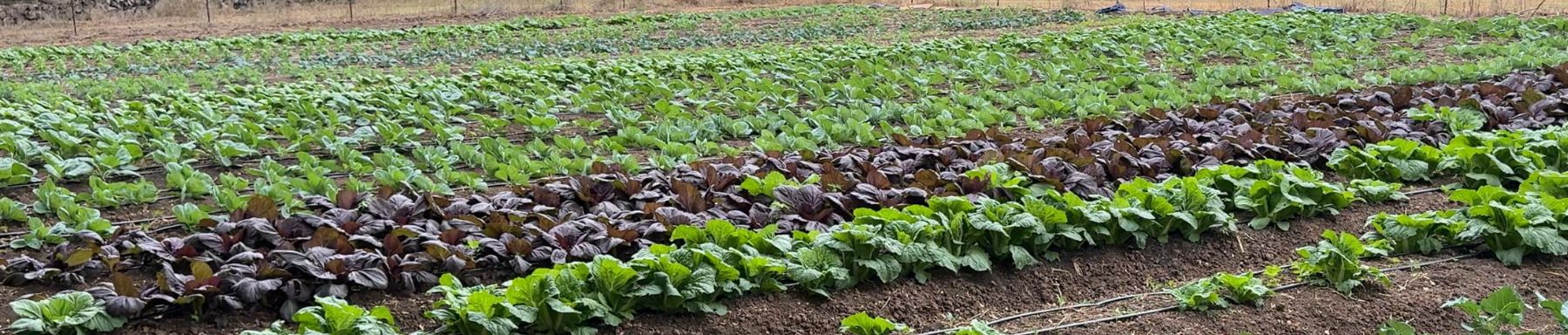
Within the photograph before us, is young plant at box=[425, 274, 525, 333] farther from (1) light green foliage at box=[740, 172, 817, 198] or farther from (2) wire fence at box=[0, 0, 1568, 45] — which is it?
(2) wire fence at box=[0, 0, 1568, 45]

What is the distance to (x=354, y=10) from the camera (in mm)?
30516

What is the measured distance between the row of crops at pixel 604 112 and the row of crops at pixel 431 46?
7.65 ft

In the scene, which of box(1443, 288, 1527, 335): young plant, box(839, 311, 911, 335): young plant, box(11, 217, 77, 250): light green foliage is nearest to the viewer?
box(1443, 288, 1527, 335): young plant

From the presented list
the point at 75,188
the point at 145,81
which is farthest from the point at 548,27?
the point at 75,188

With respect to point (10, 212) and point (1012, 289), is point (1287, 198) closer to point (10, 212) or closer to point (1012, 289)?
point (1012, 289)

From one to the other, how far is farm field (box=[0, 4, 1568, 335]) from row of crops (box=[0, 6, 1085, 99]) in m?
1.07

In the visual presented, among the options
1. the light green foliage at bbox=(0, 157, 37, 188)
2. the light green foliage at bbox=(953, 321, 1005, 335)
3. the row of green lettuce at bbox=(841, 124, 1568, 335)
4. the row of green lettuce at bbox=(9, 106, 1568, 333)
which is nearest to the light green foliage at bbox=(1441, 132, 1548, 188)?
the row of green lettuce at bbox=(841, 124, 1568, 335)

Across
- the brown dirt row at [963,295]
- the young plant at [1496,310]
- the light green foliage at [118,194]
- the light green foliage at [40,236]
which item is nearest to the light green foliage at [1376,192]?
the brown dirt row at [963,295]

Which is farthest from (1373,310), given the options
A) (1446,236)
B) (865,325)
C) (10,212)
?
(10,212)

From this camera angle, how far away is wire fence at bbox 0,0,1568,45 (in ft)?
76.0

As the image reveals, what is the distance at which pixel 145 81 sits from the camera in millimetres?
13500

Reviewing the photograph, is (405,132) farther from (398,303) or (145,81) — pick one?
(145,81)

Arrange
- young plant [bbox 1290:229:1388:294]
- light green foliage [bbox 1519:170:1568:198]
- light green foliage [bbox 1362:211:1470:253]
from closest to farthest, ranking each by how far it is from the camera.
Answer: young plant [bbox 1290:229:1388:294] < light green foliage [bbox 1362:211:1470:253] < light green foliage [bbox 1519:170:1568:198]

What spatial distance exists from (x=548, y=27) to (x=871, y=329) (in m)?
20.2
